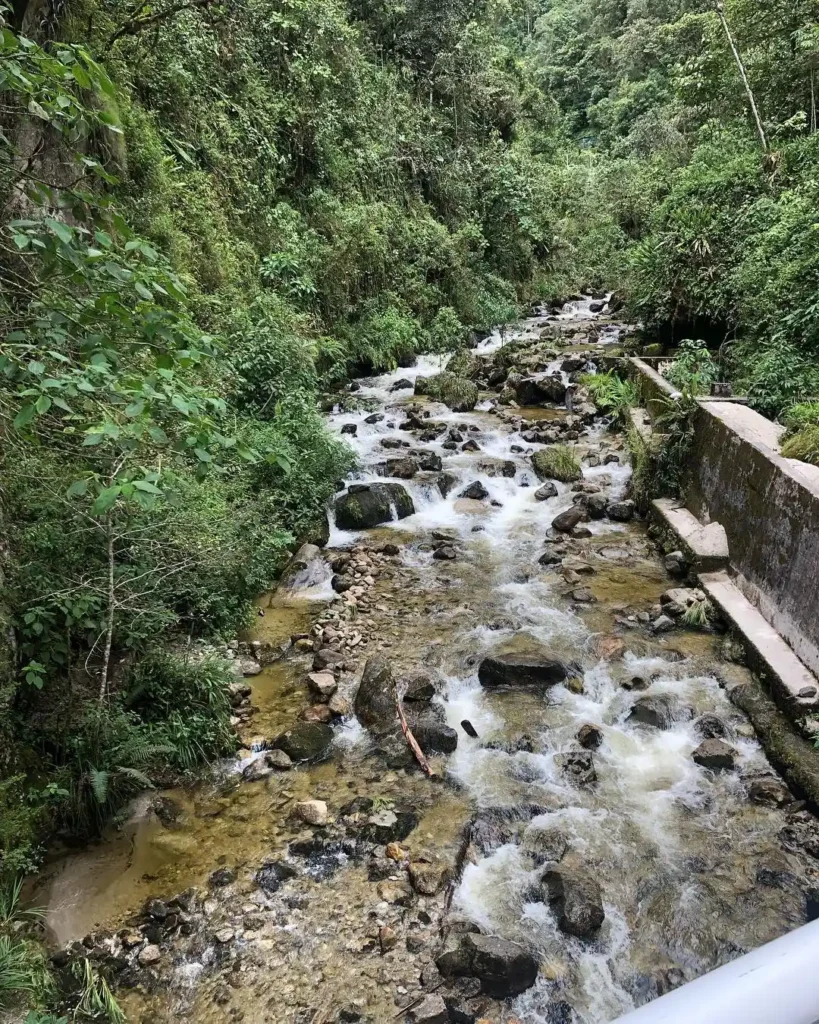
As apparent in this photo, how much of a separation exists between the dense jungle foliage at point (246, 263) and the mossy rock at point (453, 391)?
1.85m

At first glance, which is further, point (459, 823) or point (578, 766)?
point (578, 766)

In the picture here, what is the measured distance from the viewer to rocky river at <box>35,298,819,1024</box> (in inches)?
154

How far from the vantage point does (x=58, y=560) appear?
4699 mm

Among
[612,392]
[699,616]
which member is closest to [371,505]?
[699,616]

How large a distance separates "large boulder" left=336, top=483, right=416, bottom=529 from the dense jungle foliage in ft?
1.31

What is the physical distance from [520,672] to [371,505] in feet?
13.3

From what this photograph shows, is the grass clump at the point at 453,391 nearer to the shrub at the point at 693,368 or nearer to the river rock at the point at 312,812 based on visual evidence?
the shrub at the point at 693,368

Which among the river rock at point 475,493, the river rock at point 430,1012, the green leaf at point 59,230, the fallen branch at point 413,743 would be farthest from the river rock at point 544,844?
the river rock at point 475,493

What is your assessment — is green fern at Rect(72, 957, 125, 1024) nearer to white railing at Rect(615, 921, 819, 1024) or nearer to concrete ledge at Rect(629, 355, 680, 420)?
white railing at Rect(615, 921, 819, 1024)

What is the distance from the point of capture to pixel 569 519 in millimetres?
9430

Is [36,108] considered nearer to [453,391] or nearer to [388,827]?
[388,827]

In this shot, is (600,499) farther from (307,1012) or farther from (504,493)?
(307,1012)

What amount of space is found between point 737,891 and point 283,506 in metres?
6.41

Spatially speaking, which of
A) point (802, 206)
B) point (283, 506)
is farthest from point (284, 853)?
point (802, 206)
